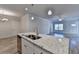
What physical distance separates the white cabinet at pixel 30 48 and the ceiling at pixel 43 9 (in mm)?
384

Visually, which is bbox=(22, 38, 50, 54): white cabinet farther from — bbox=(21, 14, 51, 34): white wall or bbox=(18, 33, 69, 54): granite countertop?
bbox=(21, 14, 51, 34): white wall

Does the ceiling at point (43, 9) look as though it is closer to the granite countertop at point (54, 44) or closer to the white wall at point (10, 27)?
the white wall at point (10, 27)

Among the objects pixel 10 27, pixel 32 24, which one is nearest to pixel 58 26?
pixel 32 24

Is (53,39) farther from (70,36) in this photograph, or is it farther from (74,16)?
(74,16)

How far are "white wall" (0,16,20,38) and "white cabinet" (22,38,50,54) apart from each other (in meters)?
0.18

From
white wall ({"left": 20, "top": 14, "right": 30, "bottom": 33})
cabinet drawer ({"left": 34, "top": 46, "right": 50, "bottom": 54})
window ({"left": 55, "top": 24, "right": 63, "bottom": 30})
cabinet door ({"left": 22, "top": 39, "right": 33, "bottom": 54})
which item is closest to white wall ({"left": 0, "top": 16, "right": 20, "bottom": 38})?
white wall ({"left": 20, "top": 14, "right": 30, "bottom": 33})

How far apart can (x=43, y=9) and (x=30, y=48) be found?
530 mm

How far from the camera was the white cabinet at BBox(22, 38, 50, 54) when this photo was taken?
1.02 metres

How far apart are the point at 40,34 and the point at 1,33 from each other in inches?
19.7

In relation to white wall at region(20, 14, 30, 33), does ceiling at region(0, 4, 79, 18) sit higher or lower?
higher

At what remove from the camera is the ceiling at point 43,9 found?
99 cm

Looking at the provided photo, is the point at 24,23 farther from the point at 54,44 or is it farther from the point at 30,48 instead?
the point at 54,44

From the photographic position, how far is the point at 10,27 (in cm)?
110
